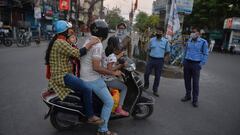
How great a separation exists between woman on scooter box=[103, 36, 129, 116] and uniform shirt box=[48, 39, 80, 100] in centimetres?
52

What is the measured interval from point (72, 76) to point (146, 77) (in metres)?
3.63

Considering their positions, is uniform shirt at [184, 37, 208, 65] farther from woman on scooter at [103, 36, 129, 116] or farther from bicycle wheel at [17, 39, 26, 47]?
bicycle wheel at [17, 39, 26, 47]

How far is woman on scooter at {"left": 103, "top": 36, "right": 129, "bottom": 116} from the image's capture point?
3684 mm

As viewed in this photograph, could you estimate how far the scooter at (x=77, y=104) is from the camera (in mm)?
3744

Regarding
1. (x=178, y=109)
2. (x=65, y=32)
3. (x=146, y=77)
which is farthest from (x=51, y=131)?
(x=146, y=77)

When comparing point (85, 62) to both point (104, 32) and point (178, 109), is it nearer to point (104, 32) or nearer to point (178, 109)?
point (104, 32)

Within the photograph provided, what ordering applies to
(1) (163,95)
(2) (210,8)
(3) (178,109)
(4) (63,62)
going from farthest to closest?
(2) (210,8) → (1) (163,95) → (3) (178,109) → (4) (63,62)

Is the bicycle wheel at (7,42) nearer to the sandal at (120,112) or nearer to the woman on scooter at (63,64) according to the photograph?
the woman on scooter at (63,64)

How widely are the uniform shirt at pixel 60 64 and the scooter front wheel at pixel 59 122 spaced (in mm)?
454

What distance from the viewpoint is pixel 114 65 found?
3713 millimetres

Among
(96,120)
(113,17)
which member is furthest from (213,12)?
(113,17)

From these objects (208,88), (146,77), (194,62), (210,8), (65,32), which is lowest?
(208,88)

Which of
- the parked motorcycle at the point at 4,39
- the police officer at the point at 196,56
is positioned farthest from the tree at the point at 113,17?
the police officer at the point at 196,56

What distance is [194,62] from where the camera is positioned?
233 inches
